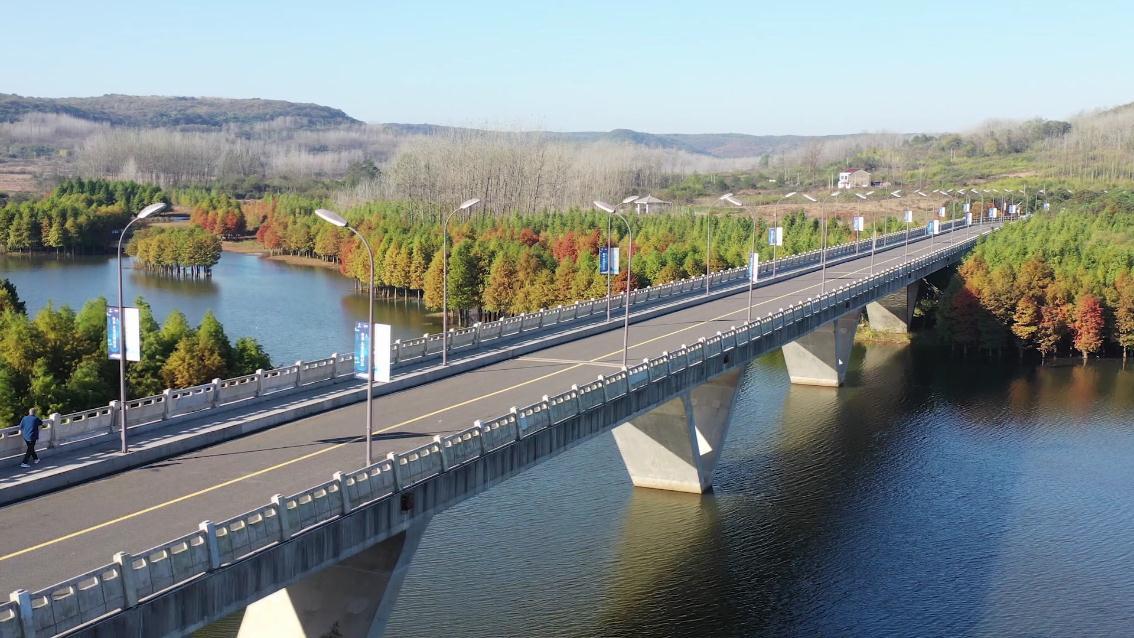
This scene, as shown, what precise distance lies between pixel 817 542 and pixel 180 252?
123 metres

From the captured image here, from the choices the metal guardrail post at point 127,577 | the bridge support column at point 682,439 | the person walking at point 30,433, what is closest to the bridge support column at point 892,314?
the bridge support column at point 682,439

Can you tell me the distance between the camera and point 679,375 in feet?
162

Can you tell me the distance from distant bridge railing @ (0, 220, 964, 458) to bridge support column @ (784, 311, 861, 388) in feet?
46.5

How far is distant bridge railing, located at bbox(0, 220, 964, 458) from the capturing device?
107 feet

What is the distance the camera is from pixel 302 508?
26.6 metres

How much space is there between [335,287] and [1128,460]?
332 feet

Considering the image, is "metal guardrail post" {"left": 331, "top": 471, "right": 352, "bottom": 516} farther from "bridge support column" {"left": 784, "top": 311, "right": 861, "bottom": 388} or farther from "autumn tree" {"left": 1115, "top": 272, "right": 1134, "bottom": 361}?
"autumn tree" {"left": 1115, "top": 272, "right": 1134, "bottom": 361}

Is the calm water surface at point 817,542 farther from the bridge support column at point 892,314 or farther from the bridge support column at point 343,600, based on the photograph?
the bridge support column at point 892,314

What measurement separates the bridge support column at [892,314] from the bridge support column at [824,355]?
89.4ft

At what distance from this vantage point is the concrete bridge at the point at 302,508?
22672 millimetres

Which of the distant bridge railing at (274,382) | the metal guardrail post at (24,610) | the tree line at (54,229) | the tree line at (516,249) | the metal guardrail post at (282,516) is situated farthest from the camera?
the tree line at (54,229)

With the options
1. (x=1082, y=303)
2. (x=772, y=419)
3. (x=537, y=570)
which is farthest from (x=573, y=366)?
(x=1082, y=303)

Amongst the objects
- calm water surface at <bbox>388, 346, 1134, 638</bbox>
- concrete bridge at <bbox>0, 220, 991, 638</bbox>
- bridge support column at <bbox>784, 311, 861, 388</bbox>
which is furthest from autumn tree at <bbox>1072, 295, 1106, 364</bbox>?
concrete bridge at <bbox>0, 220, 991, 638</bbox>

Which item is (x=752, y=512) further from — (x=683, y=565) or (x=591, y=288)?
(x=591, y=288)
